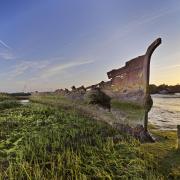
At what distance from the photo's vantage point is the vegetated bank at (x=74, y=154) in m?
9.05

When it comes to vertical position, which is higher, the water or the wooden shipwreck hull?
the wooden shipwreck hull

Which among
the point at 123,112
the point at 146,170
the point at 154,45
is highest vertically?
the point at 154,45

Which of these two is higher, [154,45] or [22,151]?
[154,45]

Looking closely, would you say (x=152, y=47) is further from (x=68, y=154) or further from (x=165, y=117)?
(x=165, y=117)

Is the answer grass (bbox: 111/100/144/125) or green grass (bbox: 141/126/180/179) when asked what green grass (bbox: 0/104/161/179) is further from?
grass (bbox: 111/100/144/125)

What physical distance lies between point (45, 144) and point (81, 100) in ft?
37.9

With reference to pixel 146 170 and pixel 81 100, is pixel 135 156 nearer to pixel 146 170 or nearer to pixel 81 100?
pixel 146 170

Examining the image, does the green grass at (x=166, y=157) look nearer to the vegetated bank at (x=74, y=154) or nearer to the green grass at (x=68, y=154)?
the vegetated bank at (x=74, y=154)

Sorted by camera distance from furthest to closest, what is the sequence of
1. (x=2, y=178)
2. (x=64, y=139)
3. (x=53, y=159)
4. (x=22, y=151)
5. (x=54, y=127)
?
1. (x=54, y=127)
2. (x=64, y=139)
3. (x=22, y=151)
4. (x=53, y=159)
5. (x=2, y=178)

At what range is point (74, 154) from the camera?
10734 mm

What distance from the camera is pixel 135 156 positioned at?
1102 cm

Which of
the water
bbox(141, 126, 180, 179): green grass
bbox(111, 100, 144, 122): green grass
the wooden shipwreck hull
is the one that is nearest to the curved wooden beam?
the wooden shipwreck hull

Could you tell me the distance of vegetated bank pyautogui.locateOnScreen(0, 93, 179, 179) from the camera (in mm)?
9047

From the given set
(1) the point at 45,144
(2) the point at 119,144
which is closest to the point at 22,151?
(1) the point at 45,144
